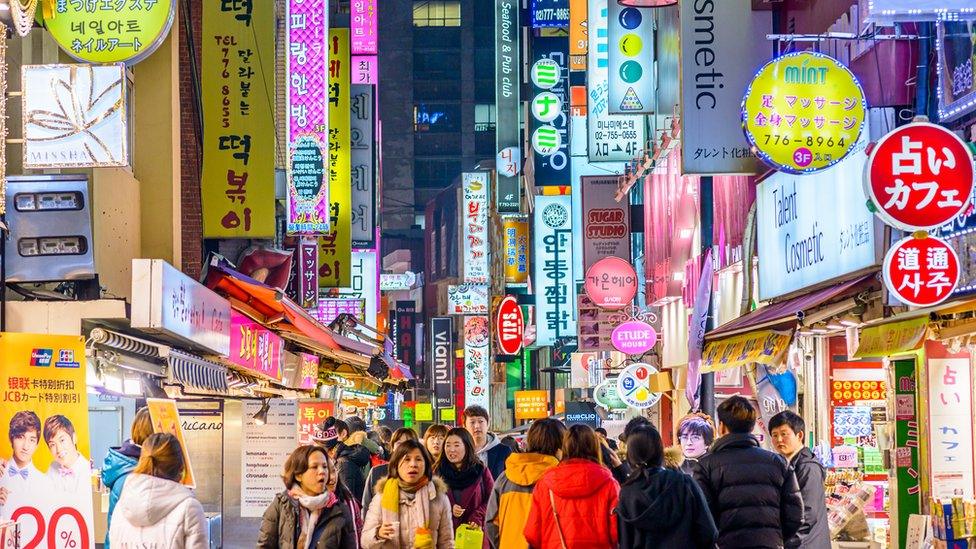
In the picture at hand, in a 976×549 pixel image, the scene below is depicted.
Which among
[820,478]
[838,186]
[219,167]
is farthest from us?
[219,167]

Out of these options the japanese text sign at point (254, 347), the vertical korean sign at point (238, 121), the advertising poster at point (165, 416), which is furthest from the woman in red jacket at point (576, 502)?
the vertical korean sign at point (238, 121)

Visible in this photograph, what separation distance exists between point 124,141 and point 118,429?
8.68 m

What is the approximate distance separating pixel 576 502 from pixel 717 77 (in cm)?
845

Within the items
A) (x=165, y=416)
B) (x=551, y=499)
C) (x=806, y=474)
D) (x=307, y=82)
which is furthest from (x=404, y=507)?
(x=307, y=82)

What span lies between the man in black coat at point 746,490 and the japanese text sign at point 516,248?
46.1 meters

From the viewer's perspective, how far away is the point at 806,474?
9.85m

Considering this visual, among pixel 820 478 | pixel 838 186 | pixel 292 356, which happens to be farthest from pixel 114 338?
pixel 292 356

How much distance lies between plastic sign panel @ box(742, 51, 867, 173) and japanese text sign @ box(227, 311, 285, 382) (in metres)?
5.89

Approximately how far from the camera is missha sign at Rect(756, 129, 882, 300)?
13.2 metres

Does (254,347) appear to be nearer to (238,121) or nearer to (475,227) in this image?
(238,121)

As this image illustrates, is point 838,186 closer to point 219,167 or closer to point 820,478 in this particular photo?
point 820,478

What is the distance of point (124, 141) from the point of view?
32.8 feet

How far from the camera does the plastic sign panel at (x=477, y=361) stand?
53.9m

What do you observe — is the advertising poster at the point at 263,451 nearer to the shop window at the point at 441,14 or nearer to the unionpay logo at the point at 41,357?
the unionpay logo at the point at 41,357
